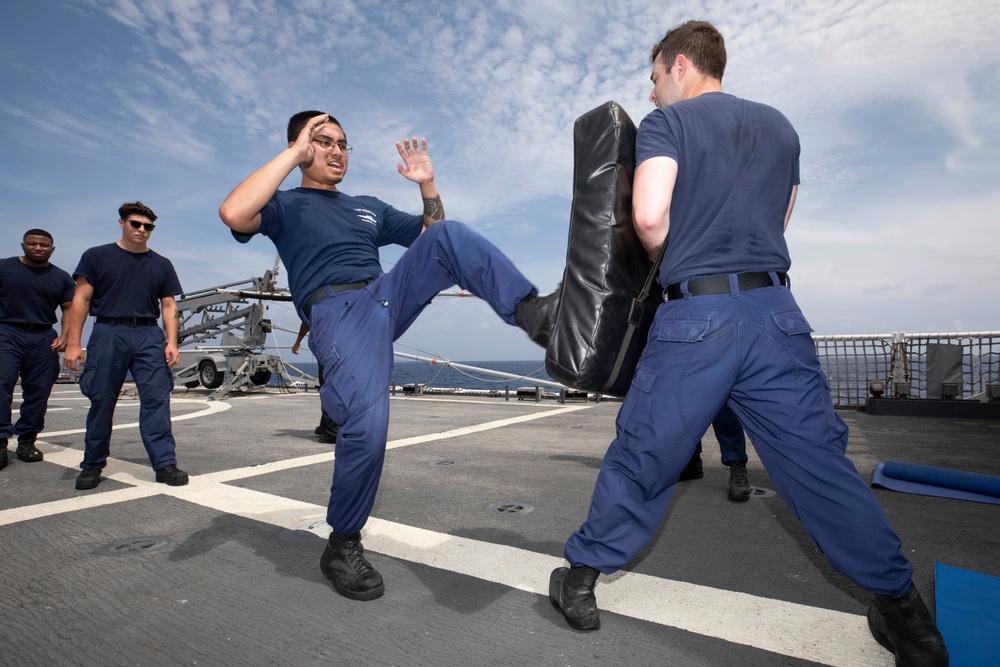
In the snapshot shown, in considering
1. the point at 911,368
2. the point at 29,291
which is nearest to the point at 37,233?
the point at 29,291

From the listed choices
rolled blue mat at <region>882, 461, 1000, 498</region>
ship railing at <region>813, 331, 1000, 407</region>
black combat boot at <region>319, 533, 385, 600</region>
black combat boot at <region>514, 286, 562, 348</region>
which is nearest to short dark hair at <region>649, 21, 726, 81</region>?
black combat boot at <region>514, 286, 562, 348</region>

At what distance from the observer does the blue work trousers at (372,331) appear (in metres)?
2.07

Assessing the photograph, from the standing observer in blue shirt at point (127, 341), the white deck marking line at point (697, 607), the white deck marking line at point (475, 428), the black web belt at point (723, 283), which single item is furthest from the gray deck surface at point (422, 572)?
Answer: the white deck marking line at point (475, 428)

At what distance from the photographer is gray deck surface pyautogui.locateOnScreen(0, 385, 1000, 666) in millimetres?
1670

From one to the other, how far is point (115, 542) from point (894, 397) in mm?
9314

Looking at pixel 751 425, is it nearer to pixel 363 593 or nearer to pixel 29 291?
pixel 363 593

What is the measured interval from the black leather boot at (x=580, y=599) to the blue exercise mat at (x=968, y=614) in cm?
99

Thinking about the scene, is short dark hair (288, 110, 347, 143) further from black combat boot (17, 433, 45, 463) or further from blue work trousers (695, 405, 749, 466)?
black combat boot (17, 433, 45, 463)

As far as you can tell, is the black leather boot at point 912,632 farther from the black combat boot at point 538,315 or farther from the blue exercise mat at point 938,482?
the blue exercise mat at point 938,482

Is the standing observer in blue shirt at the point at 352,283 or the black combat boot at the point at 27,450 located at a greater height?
the standing observer in blue shirt at the point at 352,283

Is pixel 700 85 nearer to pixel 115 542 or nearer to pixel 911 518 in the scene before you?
pixel 911 518

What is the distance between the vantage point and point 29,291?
15.9 ft

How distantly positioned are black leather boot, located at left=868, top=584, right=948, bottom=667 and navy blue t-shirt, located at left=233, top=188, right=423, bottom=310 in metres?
2.20

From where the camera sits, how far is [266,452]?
5059mm
